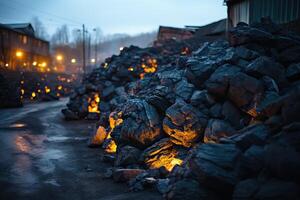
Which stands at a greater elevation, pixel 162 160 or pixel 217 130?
pixel 217 130

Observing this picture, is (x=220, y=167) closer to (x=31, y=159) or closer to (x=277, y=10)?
(x=31, y=159)

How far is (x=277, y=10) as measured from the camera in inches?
591

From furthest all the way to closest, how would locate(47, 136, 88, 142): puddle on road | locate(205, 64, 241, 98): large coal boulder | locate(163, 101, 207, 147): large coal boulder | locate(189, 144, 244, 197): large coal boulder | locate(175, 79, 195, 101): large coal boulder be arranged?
locate(47, 136, 88, 142): puddle on road, locate(175, 79, 195, 101): large coal boulder, locate(163, 101, 207, 147): large coal boulder, locate(205, 64, 241, 98): large coal boulder, locate(189, 144, 244, 197): large coal boulder

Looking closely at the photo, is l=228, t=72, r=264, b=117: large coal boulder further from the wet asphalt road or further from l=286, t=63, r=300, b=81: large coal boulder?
the wet asphalt road

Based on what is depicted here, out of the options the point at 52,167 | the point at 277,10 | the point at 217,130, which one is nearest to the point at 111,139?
the point at 52,167

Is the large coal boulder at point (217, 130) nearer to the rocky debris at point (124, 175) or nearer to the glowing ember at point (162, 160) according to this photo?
the glowing ember at point (162, 160)

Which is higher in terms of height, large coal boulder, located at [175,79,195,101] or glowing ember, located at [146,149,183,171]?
large coal boulder, located at [175,79,195,101]

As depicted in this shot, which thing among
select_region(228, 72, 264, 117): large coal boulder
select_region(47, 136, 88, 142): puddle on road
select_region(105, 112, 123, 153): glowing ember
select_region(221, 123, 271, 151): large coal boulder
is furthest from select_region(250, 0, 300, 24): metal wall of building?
select_region(47, 136, 88, 142): puddle on road

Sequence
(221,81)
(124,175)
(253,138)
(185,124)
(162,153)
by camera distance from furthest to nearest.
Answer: (162,153) < (185,124) < (124,175) < (221,81) < (253,138)

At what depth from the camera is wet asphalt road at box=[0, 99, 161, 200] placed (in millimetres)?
8688

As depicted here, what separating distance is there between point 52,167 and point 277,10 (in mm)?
14069

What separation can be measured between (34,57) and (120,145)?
50.2 metres

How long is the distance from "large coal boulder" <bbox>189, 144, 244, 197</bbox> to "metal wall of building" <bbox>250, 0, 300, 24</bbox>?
34.0ft

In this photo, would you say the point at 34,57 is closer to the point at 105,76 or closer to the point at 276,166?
the point at 105,76
